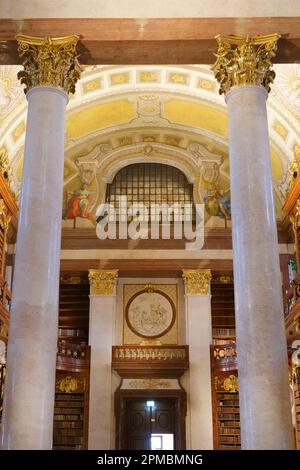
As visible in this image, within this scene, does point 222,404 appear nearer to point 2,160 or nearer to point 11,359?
point 2,160

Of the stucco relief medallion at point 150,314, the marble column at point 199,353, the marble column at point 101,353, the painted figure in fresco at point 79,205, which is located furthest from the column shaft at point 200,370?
the painted figure in fresco at point 79,205

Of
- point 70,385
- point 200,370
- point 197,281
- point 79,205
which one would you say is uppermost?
point 79,205

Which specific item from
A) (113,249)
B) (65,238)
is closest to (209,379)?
(113,249)

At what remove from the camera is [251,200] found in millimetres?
8094

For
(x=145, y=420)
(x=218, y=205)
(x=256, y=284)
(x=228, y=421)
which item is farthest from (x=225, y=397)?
(x=256, y=284)

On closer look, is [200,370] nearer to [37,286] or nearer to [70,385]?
[70,385]

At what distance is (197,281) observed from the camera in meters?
17.7

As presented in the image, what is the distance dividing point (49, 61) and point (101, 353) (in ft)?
32.5

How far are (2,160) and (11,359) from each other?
8.23m

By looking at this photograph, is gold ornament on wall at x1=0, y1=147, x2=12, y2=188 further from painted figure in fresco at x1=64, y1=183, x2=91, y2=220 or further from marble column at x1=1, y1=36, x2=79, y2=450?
marble column at x1=1, y1=36, x2=79, y2=450

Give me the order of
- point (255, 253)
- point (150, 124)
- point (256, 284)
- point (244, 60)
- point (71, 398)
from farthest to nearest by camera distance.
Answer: point (150, 124)
point (71, 398)
point (244, 60)
point (255, 253)
point (256, 284)

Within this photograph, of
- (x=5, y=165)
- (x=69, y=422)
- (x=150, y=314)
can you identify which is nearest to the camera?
(x=5, y=165)

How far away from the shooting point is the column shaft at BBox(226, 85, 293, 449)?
710cm

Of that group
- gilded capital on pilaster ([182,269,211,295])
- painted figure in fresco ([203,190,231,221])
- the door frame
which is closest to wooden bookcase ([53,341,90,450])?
the door frame
